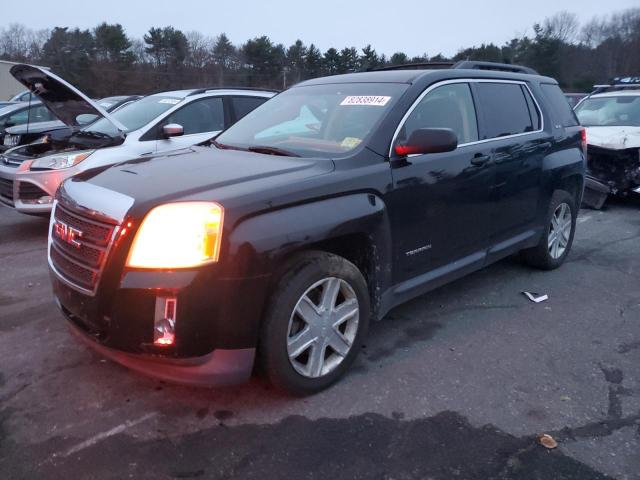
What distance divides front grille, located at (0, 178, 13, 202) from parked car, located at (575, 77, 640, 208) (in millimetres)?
8063

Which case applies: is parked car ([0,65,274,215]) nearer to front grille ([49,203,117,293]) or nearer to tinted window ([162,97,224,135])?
tinted window ([162,97,224,135])

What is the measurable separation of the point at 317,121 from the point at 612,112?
757 centimetres

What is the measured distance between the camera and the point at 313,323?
3.07 meters

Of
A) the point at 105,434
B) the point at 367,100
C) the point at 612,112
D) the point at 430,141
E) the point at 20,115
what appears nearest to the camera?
the point at 105,434

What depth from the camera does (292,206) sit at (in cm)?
290

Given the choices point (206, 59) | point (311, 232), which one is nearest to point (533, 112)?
point (311, 232)

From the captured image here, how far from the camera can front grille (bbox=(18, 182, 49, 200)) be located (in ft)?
20.1

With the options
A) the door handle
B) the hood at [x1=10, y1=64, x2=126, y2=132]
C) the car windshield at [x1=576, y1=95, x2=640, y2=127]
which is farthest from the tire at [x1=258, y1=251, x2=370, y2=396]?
the car windshield at [x1=576, y1=95, x2=640, y2=127]

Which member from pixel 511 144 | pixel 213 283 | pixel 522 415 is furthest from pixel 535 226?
pixel 213 283

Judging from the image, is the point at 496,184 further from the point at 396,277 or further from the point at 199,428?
the point at 199,428

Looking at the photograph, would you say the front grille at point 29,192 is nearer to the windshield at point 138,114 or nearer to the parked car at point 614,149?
the windshield at point 138,114

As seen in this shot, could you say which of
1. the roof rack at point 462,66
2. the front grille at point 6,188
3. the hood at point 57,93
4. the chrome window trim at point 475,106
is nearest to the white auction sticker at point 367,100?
the chrome window trim at point 475,106

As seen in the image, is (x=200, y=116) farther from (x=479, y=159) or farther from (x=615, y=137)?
(x=615, y=137)

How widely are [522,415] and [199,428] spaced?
5.71ft
